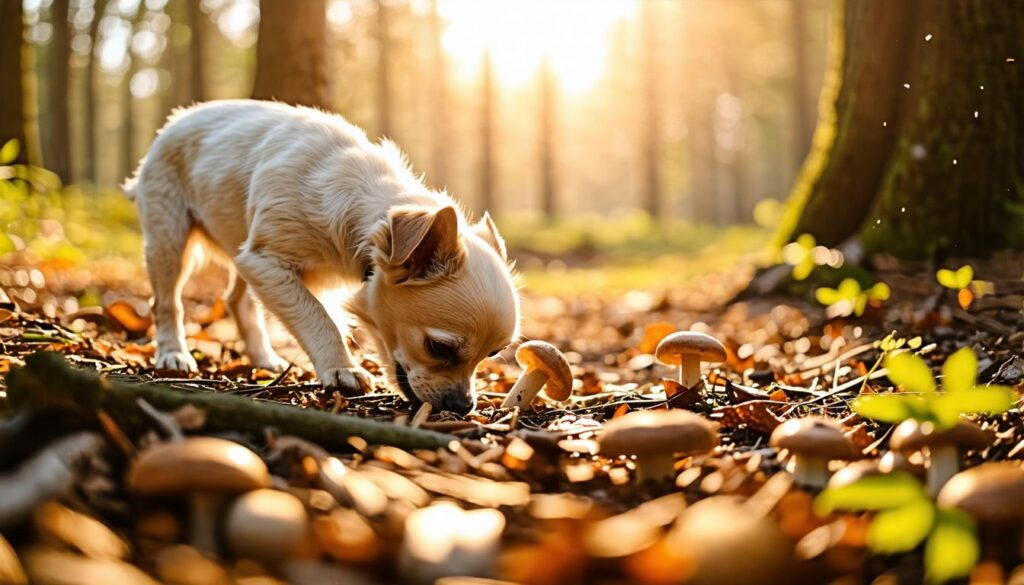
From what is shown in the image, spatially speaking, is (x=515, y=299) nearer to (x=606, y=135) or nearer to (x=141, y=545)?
(x=141, y=545)

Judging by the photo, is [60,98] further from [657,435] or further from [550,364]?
[657,435]

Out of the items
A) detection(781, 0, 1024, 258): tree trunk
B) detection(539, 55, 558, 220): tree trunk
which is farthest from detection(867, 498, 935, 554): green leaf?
detection(539, 55, 558, 220): tree trunk

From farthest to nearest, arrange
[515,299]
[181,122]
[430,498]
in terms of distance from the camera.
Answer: [181,122] → [515,299] → [430,498]

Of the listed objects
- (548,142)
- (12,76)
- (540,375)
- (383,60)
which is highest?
(383,60)

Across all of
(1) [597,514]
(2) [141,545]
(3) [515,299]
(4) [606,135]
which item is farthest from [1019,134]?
(4) [606,135]

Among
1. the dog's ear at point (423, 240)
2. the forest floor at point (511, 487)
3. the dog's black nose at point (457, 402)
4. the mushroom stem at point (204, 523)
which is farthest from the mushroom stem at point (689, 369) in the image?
the mushroom stem at point (204, 523)

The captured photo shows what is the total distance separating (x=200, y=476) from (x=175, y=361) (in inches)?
117

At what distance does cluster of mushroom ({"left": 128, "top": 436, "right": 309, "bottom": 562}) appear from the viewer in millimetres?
1763

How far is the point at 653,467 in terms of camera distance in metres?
2.43

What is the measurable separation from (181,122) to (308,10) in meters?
2.68

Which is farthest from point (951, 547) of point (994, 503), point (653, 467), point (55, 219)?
point (55, 219)

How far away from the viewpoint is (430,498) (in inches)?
86.6

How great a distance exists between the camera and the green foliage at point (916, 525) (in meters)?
1.61

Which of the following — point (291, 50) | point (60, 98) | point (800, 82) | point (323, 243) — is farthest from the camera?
point (800, 82)
